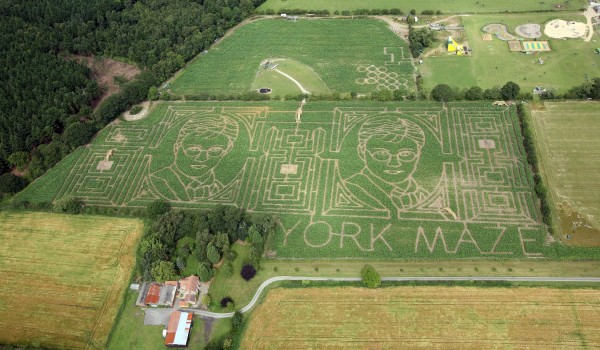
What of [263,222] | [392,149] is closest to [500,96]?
[392,149]

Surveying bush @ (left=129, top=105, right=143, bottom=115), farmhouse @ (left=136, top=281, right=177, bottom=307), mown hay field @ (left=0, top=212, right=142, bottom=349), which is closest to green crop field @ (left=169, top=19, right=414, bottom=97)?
bush @ (left=129, top=105, right=143, bottom=115)

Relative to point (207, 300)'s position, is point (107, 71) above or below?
above

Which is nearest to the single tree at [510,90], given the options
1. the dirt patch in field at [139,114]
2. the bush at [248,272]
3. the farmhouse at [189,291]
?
the bush at [248,272]

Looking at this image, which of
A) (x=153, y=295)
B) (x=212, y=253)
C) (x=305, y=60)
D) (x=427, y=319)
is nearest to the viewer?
(x=427, y=319)

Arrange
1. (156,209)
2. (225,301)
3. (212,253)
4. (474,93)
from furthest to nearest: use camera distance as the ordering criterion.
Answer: (474,93)
(156,209)
(212,253)
(225,301)

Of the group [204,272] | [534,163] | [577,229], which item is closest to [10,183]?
[204,272]

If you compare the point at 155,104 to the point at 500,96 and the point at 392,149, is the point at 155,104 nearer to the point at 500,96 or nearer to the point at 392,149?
the point at 392,149

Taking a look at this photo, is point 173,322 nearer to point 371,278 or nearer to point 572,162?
point 371,278

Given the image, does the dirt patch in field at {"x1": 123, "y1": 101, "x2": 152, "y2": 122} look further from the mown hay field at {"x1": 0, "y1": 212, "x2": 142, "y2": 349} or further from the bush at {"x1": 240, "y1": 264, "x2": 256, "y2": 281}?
the bush at {"x1": 240, "y1": 264, "x2": 256, "y2": 281}
